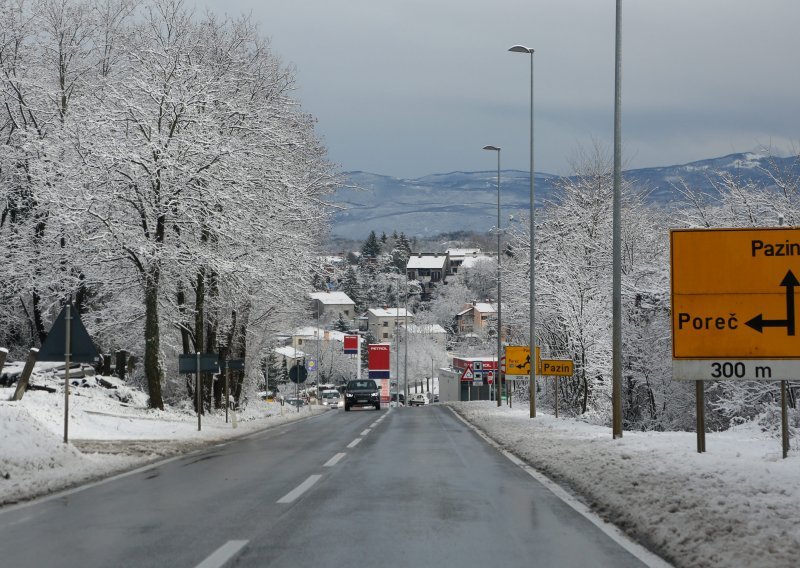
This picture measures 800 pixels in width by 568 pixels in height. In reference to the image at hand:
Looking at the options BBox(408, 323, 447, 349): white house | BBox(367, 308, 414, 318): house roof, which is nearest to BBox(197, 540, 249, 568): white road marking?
BBox(408, 323, 447, 349): white house

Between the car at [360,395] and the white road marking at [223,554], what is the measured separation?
48.1 meters

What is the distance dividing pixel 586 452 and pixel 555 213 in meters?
30.9

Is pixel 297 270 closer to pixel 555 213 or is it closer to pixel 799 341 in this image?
pixel 555 213

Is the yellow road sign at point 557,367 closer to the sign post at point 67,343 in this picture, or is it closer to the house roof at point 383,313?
the sign post at point 67,343

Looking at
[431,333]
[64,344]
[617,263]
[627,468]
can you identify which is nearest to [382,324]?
[431,333]

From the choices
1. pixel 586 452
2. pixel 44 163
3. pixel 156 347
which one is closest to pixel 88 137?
pixel 44 163

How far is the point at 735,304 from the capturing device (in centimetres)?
1373

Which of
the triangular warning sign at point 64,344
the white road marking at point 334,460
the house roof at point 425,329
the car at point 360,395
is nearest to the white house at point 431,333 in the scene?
the house roof at point 425,329

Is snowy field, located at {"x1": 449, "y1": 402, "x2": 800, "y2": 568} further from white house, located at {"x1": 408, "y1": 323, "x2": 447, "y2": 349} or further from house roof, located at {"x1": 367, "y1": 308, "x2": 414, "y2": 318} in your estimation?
house roof, located at {"x1": 367, "y1": 308, "x2": 414, "y2": 318}

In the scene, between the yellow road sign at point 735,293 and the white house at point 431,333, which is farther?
the white house at point 431,333

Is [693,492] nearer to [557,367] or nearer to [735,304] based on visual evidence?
[735,304]

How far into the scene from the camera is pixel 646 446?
16469 millimetres

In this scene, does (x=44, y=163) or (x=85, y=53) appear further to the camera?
(x=85, y=53)

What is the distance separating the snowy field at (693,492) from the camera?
7.41 meters
